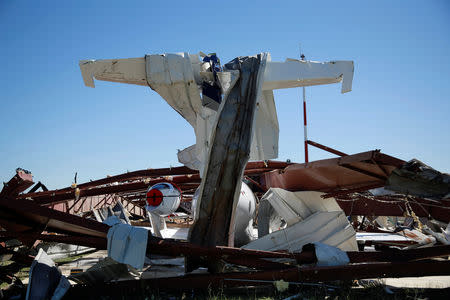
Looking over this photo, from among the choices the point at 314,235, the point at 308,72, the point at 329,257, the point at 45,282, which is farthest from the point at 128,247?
the point at 308,72

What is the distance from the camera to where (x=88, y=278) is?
16.9 ft

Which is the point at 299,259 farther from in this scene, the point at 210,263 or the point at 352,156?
the point at 352,156

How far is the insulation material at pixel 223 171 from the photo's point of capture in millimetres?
5168

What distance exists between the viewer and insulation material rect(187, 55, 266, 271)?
5168mm

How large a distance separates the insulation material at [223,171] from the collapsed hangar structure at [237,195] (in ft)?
0.05

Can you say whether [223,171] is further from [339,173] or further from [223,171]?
[339,173]

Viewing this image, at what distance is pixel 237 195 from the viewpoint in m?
5.24

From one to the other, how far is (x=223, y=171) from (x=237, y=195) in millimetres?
446

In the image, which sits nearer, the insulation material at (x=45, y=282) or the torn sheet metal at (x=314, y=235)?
the insulation material at (x=45, y=282)

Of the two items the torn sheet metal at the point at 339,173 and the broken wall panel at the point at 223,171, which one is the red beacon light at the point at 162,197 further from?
the broken wall panel at the point at 223,171

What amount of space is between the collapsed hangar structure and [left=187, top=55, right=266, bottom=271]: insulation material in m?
0.02

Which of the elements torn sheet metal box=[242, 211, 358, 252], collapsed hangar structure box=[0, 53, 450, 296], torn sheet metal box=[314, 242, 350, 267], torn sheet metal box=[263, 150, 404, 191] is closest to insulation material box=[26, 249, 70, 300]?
collapsed hangar structure box=[0, 53, 450, 296]

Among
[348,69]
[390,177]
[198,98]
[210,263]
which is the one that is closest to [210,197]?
[210,263]

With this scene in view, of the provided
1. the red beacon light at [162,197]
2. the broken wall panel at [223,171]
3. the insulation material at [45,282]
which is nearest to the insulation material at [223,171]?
the broken wall panel at [223,171]
